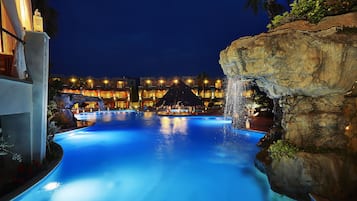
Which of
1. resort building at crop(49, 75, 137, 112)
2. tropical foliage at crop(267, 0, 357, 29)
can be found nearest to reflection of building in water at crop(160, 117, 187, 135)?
tropical foliage at crop(267, 0, 357, 29)

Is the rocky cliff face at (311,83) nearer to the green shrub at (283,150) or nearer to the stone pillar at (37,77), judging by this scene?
the green shrub at (283,150)

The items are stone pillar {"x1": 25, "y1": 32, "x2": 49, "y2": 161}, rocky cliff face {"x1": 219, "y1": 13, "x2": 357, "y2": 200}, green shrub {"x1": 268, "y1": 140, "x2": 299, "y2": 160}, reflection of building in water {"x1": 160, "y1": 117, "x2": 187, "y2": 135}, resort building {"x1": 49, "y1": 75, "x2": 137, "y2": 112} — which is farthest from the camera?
resort building {"x1": 49, "y1": 75, "x2": 137, "y2": 112}

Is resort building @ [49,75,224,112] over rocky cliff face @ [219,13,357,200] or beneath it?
over

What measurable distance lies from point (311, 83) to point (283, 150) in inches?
62.8

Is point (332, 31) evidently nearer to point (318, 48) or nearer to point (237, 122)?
point (318, 48)

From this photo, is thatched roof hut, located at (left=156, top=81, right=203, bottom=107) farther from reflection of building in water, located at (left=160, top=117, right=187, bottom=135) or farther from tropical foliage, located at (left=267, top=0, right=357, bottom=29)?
tropical foliage, located at (left=267, top=0, right=357, bottom=29)

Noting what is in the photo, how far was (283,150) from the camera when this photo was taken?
4.90 m

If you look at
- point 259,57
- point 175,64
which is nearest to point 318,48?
point 259,57

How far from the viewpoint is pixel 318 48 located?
4.18 metres

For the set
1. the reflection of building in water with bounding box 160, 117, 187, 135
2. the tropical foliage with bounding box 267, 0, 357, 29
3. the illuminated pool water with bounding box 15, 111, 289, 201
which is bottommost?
the illuminated pool water with bounding box 15, 111, 289, 201

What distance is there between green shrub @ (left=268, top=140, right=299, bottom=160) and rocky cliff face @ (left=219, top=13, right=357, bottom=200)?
0.15 metres

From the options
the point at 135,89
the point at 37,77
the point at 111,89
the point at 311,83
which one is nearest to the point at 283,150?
the point at 311,83

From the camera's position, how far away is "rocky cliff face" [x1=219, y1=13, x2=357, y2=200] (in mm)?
4191

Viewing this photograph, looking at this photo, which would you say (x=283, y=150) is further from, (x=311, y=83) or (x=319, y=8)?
(x=319, y=8)
